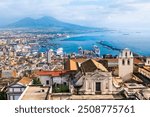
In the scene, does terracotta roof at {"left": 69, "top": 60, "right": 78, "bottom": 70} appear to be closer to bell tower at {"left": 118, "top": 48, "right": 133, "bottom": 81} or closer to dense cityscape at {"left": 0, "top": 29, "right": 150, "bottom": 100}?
dense cityscape at {"left": 0, "top": 29, "right": 150, "bottom": 100}

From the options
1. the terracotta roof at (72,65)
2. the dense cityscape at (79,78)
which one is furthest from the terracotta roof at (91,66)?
the terracotta roof at (72,65)

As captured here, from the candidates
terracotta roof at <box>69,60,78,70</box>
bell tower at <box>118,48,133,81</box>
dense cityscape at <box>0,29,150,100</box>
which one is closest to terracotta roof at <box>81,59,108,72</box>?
dense cityscape at <box>0,29,150,100</box>

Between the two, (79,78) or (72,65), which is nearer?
(79,78)

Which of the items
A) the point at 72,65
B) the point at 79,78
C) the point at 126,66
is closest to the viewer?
the point at 79,78

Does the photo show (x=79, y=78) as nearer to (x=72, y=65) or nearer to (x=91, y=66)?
(x=91, y=66)

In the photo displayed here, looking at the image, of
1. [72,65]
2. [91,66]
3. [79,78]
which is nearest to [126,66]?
[91,66]

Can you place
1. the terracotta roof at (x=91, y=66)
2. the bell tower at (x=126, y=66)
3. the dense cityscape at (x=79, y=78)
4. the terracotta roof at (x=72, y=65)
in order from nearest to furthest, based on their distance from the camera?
1. the dense cityscape at (x=79, y=78)
2. the terracotta roof at (x=91, y=66)
3. the bell tower at (x=126, y=66)
4. the terracotta roof at (x=72, y=65)

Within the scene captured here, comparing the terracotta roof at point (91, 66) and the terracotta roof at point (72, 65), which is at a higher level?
the terracotta roof at point (91, 66)

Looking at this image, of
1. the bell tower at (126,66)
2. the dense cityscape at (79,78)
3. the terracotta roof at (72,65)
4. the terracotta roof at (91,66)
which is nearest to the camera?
the dense cityscape at (79,78)

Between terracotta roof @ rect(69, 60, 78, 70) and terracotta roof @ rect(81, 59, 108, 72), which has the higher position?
terracotta roof @ rect(81, 59, 108, 72)

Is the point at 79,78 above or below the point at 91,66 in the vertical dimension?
below

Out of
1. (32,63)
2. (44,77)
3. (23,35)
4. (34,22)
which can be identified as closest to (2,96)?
(44,77)

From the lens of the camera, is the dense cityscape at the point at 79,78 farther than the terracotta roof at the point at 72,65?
No

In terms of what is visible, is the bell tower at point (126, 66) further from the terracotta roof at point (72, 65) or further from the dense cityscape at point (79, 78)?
the terracotta roof at point (72, 65)
